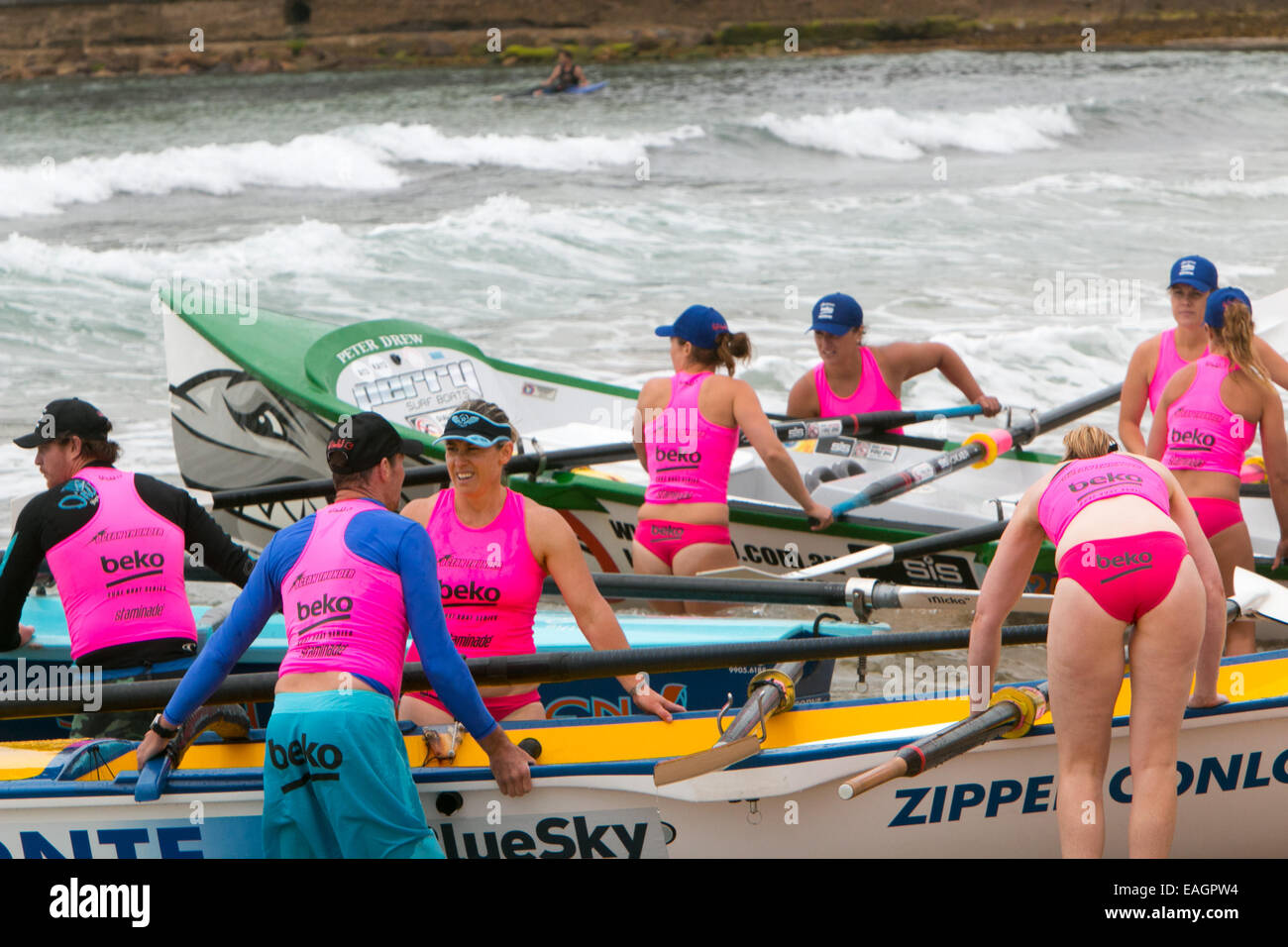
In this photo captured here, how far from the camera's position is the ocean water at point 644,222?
13.0 meters

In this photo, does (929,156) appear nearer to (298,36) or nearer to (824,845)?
(824,845)

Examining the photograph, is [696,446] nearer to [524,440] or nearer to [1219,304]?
[524,440]

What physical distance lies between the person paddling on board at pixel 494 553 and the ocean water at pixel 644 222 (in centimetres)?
579

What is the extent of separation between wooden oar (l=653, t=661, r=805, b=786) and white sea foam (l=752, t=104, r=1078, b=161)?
23.6 metres

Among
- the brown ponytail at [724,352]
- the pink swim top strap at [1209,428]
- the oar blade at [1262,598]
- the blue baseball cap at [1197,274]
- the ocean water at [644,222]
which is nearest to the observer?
the oar blade at [1262,598]

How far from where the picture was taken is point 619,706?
5.09 meters

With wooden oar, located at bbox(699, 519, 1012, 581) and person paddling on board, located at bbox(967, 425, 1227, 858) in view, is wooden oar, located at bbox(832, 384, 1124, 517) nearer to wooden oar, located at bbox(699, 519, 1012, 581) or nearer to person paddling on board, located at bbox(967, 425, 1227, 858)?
wooden oar, located at bbox(699, 519, 1012, 581)

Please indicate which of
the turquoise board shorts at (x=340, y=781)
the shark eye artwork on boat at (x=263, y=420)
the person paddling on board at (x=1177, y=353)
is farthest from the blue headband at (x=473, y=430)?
the shark eye artwork on boat at (x=263, y=420)

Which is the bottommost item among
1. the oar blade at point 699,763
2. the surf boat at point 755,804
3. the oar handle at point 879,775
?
the surf boat at point 755,804

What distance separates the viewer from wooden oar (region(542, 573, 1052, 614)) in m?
4.97

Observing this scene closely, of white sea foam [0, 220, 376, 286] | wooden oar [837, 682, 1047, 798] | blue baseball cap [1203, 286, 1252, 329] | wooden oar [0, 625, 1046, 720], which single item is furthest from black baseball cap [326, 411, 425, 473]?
white sea foam [0, 220, 376, 286]

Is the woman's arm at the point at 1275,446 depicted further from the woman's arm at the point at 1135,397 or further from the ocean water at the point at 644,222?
the ocean water at the point at 644,222

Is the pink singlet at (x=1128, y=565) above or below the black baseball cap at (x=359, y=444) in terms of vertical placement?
below

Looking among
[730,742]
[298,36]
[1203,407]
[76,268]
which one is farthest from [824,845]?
[298,36]
